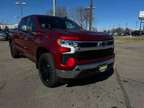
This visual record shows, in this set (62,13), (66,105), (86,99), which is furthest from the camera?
(62,13)

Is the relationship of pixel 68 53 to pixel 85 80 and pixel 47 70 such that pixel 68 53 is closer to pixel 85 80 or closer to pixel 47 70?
pixel 47 70

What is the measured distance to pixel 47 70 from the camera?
5137 mm

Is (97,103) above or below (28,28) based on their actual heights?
below

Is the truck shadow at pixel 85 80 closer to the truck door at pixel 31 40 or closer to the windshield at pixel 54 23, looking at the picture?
the truck door at pixel 31 40

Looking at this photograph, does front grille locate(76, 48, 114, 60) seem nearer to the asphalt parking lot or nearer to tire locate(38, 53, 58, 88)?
tire locate(38, 53, 58, 88)

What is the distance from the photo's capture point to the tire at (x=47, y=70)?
15.8 ft

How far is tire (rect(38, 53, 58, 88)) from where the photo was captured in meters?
4.80

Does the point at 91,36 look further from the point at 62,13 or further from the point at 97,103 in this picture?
the point at 62,13

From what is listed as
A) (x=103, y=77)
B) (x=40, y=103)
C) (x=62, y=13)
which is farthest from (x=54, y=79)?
(x=62, y=13)

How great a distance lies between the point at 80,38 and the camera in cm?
447

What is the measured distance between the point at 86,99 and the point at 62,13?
121 ft

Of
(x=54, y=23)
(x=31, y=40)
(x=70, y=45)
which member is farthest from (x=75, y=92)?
(x=54, y=23)

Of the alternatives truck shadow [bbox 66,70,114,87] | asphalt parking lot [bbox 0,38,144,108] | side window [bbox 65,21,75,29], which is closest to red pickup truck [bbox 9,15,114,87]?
asphalt parking lot [bbox 0,38,144,108]

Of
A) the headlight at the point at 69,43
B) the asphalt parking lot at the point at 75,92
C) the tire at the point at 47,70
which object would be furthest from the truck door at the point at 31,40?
the headlight at the point at 69,43
